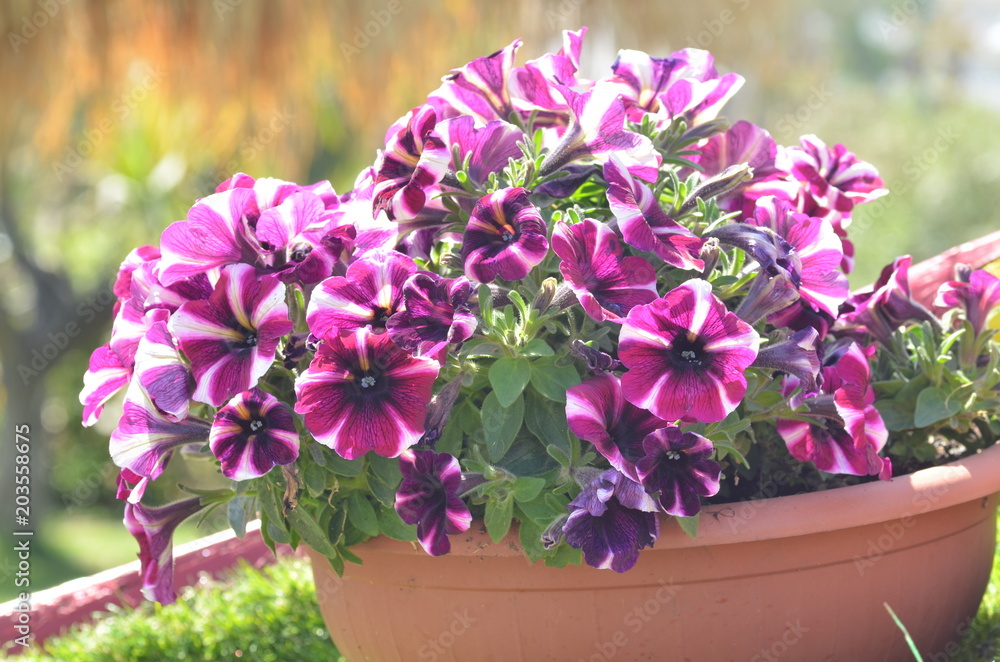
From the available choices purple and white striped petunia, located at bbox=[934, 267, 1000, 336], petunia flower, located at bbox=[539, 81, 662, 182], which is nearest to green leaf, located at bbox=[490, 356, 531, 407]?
petunia flower, located at bbox=[539, 81, 662, 182]

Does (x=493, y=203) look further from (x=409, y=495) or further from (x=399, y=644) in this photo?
(x=399, y=644)

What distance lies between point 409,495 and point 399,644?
9.9 inches

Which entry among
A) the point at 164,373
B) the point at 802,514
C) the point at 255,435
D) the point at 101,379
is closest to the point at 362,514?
the point at 255,435

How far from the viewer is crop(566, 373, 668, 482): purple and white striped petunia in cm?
86

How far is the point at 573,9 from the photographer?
13.4 ft

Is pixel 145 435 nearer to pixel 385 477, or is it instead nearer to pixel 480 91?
pixel 385 477

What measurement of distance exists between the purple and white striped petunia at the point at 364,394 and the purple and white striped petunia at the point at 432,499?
0.05m

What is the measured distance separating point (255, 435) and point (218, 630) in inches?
30.5

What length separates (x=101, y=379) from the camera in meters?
1.05

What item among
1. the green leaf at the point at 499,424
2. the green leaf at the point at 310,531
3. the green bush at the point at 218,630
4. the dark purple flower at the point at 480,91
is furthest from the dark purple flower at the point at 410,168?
the green bush at the point at 218,630

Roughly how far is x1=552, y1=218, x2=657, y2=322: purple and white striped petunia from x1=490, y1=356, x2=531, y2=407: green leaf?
10 cm

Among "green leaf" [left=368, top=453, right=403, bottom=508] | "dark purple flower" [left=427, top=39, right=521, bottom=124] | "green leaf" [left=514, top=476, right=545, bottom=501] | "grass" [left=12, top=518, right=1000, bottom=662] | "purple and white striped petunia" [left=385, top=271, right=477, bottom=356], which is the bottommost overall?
"grass" [left=12, top=518, right=1000, bottom=662]

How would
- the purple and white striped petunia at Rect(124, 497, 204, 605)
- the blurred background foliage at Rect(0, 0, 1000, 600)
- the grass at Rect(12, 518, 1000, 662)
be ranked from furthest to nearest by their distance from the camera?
1. the blurred background foliage at Rect(0, 0, 1000, 600)
2. the grass at Rect(12, 518, 1000, 662)
3. the purple and white striped petunia at Rect(124, 497, 204, 605)

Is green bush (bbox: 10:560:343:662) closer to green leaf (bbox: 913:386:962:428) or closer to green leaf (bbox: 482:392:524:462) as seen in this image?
green leaf (bbox: 482:392:524:462)
